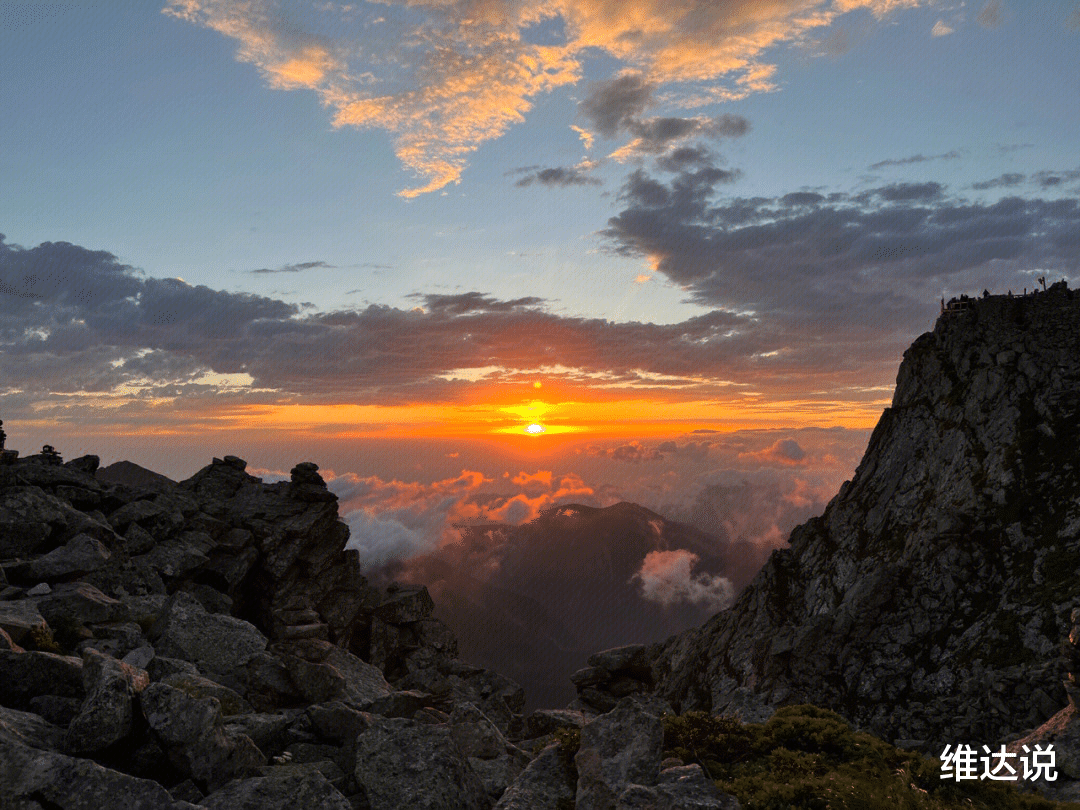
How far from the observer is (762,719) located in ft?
104

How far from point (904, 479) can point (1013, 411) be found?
64.9ft

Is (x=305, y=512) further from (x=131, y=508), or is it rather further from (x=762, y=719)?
(x=762, y=719)

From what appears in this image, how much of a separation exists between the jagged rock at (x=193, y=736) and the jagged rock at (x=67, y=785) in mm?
2082

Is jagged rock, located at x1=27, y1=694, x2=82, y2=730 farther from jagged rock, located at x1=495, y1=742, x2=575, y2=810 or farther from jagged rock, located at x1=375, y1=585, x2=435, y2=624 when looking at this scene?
jagged rock, located at x1=375, y1=585, x2=435, y2=624

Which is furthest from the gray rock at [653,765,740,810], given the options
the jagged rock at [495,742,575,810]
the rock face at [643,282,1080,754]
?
the rock face at [643,282,1080,754]

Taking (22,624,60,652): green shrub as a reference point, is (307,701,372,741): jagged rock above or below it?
below

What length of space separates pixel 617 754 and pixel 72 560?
2557 centimetres

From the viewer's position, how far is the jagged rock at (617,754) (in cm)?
1391

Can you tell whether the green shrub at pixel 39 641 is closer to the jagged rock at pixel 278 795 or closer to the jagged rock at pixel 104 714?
the jagged rock at pixel 104 714

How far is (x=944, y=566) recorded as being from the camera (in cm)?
9131

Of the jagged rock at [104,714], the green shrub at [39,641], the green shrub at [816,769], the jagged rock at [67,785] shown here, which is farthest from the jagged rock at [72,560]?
the green shrub at [816,769]

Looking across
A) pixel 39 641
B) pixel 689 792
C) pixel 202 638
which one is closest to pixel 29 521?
pixel 202 638

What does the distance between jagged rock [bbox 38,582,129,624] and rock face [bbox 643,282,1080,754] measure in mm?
48920

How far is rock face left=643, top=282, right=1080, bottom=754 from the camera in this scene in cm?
7656
